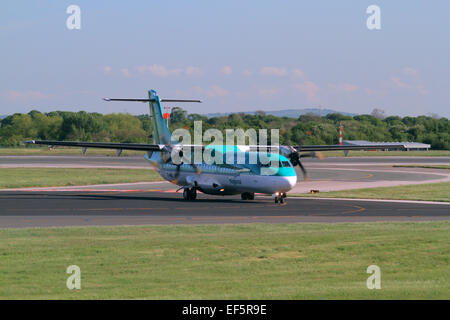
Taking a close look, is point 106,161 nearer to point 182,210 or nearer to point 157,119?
point 157,119

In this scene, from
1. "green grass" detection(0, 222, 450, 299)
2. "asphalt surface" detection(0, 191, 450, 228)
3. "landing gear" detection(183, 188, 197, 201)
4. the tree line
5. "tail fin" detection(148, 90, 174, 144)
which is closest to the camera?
"green grass" detection(0, 222, 450, 299)

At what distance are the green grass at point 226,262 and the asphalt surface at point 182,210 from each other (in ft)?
10.9

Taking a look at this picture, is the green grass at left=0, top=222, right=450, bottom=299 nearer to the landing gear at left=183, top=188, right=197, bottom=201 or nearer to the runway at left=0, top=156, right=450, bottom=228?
the runway at left=0, top=156, right=450, bottom=228

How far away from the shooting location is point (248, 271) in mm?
16109

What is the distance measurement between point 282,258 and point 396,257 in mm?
3085

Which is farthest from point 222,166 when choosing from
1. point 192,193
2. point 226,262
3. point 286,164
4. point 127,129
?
point 127,129

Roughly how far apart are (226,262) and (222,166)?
70.2 ft

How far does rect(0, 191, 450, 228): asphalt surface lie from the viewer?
28.8 meters

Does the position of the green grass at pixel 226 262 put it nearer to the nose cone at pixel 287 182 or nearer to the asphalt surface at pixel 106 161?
the nose cone at pixel 287 182

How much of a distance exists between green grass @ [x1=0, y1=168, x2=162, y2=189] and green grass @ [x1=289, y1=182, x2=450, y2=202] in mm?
20512

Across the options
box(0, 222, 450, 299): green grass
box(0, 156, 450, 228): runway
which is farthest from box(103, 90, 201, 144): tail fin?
box(0, 222, 450, 299): green grass

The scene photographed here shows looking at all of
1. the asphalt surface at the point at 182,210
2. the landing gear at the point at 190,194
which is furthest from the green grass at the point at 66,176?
the landing gear at the point at 190,194

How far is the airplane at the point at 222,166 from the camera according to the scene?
119 feet

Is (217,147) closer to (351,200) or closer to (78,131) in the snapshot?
(351,200)
